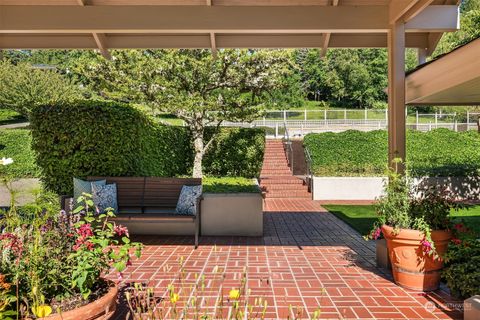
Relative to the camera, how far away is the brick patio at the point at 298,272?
3.78m

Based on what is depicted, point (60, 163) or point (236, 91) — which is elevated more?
point (236, 91)

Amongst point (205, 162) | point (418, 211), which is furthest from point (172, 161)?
point (418, 211)

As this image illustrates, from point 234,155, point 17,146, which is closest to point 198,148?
point 234,155

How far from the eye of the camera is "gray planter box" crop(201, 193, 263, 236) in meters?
7.03

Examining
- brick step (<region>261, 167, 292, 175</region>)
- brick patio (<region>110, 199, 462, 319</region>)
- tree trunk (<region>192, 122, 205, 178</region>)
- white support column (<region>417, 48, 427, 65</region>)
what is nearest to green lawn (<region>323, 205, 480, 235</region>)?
brick patio (<region>110, 199, 462, 319</region>)

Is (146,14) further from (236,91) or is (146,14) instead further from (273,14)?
(236,91)

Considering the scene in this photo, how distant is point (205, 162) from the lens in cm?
1513

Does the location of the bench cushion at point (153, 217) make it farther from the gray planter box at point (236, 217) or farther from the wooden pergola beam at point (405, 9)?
the wooden pergola beam at point (405, 9)

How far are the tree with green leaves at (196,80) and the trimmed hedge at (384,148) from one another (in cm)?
323

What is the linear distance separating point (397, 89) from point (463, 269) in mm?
2468

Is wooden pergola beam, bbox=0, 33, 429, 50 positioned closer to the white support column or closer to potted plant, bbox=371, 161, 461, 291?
the white support column

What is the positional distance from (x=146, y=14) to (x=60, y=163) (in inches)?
137

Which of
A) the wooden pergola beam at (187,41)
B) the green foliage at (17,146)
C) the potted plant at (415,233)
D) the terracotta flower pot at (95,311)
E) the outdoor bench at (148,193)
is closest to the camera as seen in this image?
the terracotta flower pot at (95,311)

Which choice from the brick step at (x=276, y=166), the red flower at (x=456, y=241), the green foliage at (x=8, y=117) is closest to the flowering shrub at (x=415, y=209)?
the red flower at (x=456, y=241)
